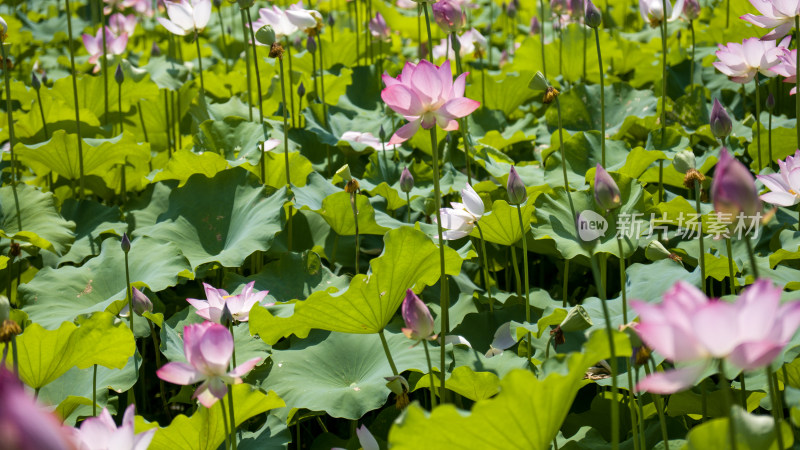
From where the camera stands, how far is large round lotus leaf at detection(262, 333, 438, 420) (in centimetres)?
149

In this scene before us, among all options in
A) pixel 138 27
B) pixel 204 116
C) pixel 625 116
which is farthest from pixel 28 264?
pixel 138 27

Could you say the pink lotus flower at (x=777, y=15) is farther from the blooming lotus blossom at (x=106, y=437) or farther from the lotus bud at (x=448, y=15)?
the blooming lotus blossom at (x=106, y=437)

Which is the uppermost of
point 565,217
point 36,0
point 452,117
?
point 452,117

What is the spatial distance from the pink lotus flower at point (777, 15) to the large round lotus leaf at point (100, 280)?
144cm

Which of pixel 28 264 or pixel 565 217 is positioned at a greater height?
pixel 565 217

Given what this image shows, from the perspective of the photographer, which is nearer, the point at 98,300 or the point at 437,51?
the point at 98,300

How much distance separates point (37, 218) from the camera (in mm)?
2213

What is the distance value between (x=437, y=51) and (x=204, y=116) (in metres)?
1.00

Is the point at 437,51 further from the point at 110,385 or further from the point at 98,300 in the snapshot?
the point at 110,385

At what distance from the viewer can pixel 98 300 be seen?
189cm

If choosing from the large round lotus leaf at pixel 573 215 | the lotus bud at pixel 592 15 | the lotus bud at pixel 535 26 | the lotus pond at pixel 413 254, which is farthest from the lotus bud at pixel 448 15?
the lotus bud at pixel 535 26

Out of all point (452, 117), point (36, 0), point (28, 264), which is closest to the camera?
point (452, 117)

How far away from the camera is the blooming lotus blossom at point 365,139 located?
2.52 metres

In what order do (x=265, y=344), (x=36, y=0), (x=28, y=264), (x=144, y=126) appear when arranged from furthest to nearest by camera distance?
(x=36, y=0) < (x=144, y=126) < (x=28, y=264) < (x=265, y=344)
